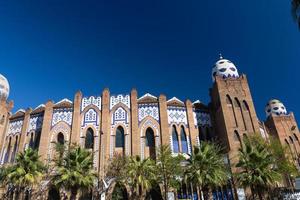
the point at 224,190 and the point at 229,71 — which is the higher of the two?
the point at 229,71

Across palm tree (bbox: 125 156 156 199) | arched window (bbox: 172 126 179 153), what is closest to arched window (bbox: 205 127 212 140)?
arched window (bbox: 172 126 179 153)

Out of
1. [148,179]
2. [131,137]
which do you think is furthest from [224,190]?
[131,137]

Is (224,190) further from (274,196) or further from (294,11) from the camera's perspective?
(294,11)

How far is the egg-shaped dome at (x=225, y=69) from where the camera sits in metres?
33.3

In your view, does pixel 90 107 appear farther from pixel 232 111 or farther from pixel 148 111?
pixel 232 111

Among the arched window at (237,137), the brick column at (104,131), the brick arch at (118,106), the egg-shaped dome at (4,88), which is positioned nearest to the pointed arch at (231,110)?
the arched window at (237,137)

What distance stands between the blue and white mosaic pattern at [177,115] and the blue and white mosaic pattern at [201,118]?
1248 mm

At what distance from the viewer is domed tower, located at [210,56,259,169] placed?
87.0ft

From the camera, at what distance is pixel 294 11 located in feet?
32.7

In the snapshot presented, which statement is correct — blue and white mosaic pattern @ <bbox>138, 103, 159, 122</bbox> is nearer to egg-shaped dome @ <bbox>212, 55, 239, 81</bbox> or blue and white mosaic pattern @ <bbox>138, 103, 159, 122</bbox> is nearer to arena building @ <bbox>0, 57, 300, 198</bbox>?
arena building @ <bbox>0, 57, 300, 198</bbox>

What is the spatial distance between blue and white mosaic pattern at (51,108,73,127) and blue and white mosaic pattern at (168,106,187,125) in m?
10.8

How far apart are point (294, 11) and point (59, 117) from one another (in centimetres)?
2536

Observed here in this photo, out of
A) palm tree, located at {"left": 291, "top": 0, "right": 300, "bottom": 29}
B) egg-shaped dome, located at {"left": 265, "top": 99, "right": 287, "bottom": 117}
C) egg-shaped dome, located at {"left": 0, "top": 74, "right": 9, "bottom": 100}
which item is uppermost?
egg-shaped dome, located at {"left": 0, "top": 74, "right": 9, "bottom": 100}

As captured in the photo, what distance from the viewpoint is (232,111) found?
2812cm
